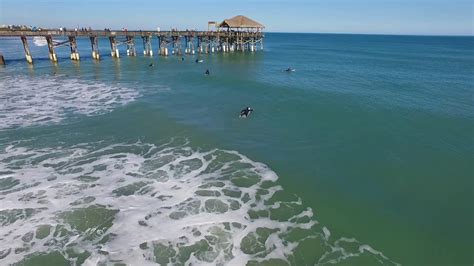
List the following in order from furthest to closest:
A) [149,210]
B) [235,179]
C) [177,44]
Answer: [177,44] → [235,179] → [149,210]

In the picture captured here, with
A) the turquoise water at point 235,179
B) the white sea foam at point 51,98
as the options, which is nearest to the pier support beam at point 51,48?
the white sea foam at point 51,98

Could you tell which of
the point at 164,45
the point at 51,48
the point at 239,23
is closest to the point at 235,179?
the point at 51,48

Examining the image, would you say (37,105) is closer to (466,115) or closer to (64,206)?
(64,206)

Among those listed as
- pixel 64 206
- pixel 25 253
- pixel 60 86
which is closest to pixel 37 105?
pixel 60 86

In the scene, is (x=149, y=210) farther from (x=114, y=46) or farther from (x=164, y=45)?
(x=164, y=45)

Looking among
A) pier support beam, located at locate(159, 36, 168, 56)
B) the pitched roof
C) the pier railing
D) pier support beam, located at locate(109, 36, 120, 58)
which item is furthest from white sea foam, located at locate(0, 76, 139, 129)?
the pitched roof

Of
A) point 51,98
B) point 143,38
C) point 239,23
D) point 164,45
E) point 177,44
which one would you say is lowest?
point 51,98

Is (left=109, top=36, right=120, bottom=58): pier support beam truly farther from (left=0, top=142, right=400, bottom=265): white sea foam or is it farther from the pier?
(left=0, top=142, right=400, bottom=265): white sea foam
